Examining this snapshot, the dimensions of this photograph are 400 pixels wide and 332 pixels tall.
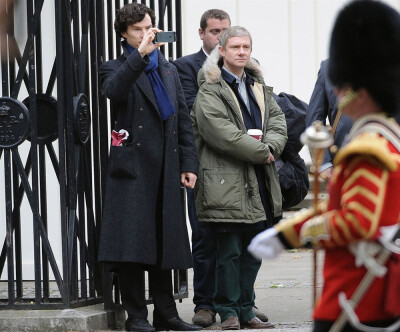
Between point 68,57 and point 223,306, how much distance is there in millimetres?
1737

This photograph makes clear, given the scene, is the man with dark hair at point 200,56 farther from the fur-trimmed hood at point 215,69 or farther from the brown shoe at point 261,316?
the brown shoe at point 261,316

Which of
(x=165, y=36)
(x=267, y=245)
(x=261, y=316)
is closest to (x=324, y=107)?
(x=165, y=36)

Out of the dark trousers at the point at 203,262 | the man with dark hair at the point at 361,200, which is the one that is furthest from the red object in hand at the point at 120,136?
the man with dark hair at the point at 361,200

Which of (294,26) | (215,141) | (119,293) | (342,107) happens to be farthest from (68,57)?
(294,26)

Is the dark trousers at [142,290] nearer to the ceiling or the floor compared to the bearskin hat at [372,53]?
nearer to the floor

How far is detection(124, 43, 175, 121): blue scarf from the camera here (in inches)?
268

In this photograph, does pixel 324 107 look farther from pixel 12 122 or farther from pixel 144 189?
pixel 12 122

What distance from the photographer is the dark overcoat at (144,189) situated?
6.68m

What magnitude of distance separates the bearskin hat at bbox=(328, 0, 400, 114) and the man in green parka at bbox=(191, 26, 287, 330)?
320cm

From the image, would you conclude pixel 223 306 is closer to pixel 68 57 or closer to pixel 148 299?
pixel 148 299

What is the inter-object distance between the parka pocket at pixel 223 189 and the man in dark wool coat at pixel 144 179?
124 millimetres

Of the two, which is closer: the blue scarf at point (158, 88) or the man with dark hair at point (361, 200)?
the man with dark hair at point (361, 200)

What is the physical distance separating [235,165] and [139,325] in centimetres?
110

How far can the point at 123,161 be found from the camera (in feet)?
21.9
